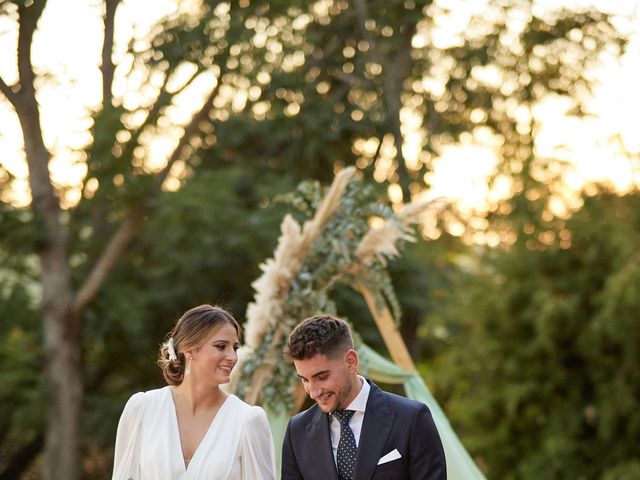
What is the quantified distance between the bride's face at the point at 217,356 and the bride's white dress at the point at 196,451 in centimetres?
16

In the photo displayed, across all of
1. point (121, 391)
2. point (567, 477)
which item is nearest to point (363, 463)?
point (567, 477)

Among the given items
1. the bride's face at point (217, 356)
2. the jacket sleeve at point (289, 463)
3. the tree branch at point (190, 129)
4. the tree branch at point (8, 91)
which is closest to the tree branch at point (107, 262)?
the tree branch at point (190, 129)

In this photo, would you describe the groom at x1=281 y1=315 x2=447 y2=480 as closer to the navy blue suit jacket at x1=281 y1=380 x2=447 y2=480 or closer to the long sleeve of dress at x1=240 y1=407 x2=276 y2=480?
the navy blue suit jacket at x1=281 y1=380 x2=447 y2=480

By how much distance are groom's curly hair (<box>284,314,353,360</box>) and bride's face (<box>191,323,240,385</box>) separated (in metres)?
0.40

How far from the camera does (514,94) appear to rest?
14508 millimetres

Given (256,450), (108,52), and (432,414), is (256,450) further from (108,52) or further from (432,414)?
(108,52)

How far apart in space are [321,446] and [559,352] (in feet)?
35.5

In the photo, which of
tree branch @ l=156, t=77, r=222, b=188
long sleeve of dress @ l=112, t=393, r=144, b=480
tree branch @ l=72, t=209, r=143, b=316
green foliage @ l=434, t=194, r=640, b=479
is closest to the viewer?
long sleeve of dress @ l=112, t=393, r=144, b=480

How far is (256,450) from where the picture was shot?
416cm

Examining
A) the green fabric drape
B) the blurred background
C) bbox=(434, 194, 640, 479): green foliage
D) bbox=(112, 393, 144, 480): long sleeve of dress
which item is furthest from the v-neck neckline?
bbox=(434, 194, 640, 479): green foliage

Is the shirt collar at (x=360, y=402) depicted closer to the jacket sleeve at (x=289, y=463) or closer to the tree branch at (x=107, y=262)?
the jacket sleeve at (x=289, y=463)

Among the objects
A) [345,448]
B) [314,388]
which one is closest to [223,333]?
[314,388]

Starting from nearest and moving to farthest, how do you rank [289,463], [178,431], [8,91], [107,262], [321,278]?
1. [289,463]
2. [178,431]
3. [321,278]
4. [8,91]
5. [107,262]

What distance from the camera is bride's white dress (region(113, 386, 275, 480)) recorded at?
4121mm
